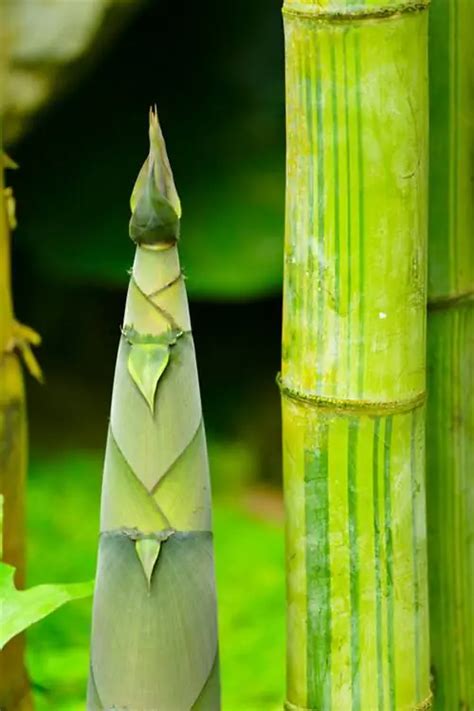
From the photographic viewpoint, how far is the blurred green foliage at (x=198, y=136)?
171 centimetres

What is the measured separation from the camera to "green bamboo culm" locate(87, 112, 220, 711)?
2.07ft

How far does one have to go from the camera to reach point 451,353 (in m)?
0.77

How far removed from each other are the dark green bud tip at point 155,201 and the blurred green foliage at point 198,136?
1079mm

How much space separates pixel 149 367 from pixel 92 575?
999mm

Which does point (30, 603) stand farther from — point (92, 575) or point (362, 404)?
point (92, 575)

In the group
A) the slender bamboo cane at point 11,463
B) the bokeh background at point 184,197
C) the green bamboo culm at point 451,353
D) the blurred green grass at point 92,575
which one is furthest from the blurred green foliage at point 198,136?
the green bamboo culm at point 451,353

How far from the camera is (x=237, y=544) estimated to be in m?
1.68

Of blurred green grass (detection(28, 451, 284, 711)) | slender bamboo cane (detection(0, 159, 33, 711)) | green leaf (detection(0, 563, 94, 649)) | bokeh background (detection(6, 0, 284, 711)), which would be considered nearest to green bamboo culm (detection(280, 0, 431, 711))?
green leaf (detection(0, 563, 94, 649))

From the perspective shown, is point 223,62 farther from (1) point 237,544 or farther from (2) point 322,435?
(2) point 322,435

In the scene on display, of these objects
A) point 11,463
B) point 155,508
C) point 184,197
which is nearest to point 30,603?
point 155,508

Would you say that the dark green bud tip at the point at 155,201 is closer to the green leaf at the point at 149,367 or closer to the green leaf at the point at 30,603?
the green leaf at the point at 149,367

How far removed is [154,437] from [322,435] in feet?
0.36

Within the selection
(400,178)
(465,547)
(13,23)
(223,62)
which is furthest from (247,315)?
(400,178)

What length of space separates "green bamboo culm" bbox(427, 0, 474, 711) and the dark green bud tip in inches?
7.9
